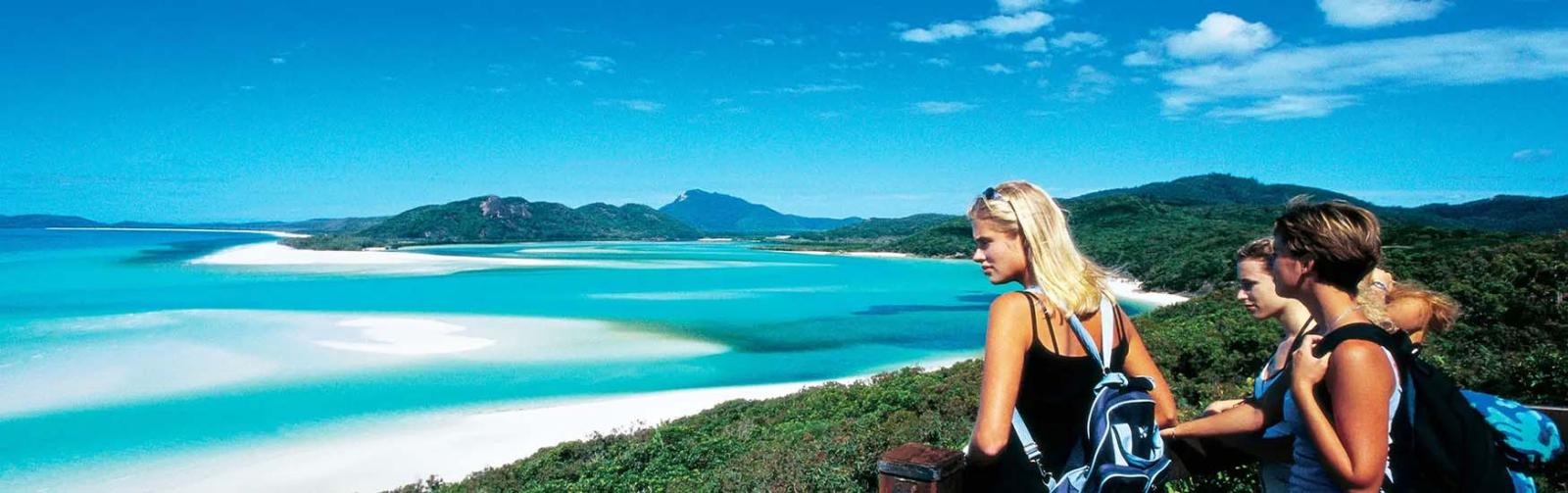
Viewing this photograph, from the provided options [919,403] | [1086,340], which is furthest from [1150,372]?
[919,403]

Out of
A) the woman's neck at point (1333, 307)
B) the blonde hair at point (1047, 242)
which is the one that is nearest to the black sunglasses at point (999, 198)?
the blonde hair at point (1047, 242)

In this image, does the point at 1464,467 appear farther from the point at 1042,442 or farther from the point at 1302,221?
the point at 1042,442

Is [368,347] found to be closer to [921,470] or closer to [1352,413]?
[921,470]

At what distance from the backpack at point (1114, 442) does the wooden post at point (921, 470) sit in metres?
0.19

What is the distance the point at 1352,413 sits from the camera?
1.91 meters

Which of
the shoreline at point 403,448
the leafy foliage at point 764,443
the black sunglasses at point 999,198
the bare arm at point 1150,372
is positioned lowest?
the shoreline at point 403,448

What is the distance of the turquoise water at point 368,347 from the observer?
19.8 m

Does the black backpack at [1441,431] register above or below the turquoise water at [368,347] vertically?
above

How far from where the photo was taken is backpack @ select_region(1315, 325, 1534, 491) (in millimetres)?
1955

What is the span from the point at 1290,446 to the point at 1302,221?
618mm

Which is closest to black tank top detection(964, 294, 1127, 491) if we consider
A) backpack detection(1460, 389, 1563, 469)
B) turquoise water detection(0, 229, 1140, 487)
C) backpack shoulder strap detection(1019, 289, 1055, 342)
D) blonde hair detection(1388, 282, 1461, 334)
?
backpack shoulder strap detection(1019, 289, 1055, 342)

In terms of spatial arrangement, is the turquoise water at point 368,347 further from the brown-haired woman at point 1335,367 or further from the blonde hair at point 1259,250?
the brown-haired woman at point 1335,367

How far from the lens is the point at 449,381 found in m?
24.3

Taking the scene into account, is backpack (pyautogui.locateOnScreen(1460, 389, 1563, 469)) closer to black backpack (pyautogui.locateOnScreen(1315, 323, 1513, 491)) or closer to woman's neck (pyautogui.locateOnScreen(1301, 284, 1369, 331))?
black backpack (pyautogui.locateOnScreen(1315, 323, 1513, 491))
